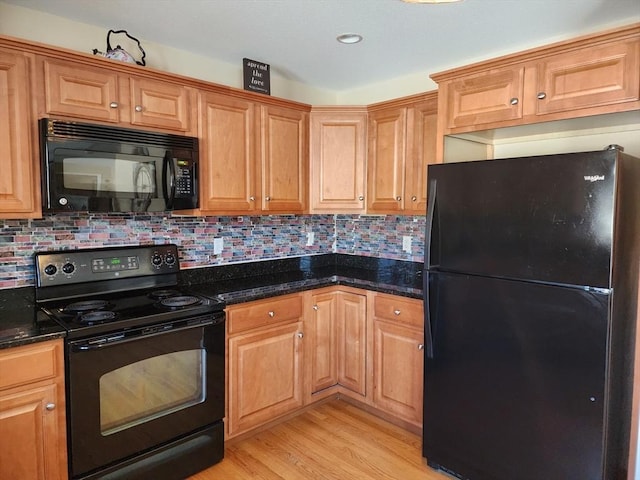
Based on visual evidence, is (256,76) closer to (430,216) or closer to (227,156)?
(227,156)

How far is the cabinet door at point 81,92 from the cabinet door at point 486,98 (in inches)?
67.0

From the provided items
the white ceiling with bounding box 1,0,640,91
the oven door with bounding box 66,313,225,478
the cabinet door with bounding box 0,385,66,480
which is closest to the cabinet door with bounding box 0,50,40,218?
the white ceiling with bounding box 1,0,640,91

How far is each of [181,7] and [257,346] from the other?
71.7 inches

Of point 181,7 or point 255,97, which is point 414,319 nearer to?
point 255,97

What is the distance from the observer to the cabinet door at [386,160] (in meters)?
2.88

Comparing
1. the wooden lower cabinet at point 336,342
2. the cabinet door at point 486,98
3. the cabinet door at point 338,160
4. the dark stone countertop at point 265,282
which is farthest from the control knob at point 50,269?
the cabinet door at point 486,98

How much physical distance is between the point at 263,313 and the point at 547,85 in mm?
1850

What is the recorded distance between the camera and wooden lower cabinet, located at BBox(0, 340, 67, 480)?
167 centimetres

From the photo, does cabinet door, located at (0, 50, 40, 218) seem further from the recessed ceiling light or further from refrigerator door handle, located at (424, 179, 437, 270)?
refrigerator door handle, located at (424, 179, 437, 270)

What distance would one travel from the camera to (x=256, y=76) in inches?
112

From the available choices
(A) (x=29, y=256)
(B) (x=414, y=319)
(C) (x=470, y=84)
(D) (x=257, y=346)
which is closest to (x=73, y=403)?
(A) (x=29, y=256)

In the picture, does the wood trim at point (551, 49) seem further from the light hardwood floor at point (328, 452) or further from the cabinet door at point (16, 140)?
the light hardwood floor at point (328, 452)

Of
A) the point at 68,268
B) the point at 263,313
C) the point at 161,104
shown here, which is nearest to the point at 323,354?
the point at 263,313

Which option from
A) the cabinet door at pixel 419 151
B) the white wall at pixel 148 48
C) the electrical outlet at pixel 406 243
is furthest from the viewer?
the electrical outlet at pixel 406 243
